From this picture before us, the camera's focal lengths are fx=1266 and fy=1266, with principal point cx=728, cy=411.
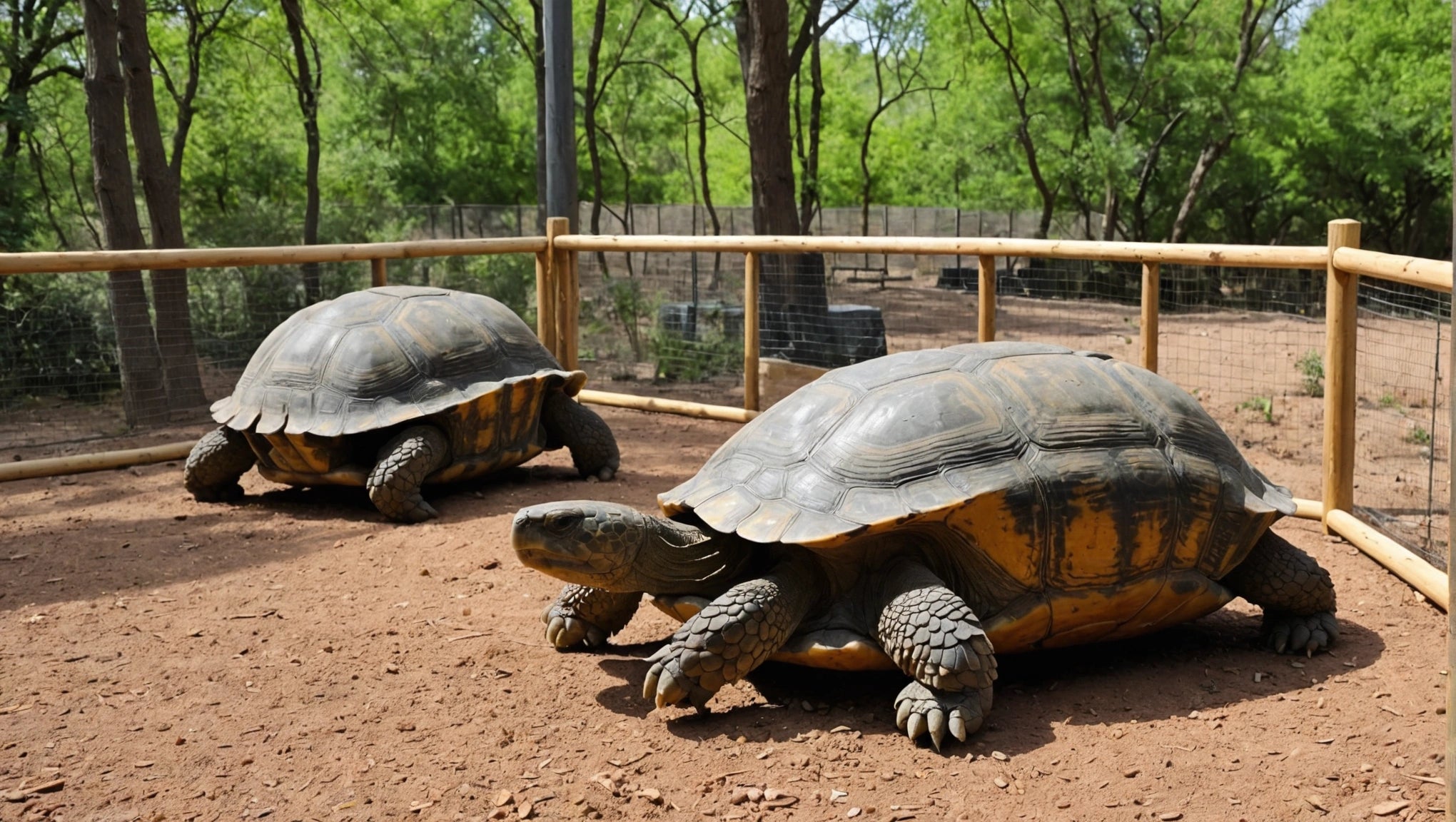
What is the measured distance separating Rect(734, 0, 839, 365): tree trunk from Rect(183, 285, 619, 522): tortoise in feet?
10.0

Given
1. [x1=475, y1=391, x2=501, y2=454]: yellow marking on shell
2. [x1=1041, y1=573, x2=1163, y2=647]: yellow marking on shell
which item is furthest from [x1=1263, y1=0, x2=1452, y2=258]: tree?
[x1=1041, y1=573, x2=1163, y2=647]: yellow marking on shell

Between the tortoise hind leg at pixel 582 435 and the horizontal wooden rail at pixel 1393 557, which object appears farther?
the tortoise hind leg at pixel 582 435

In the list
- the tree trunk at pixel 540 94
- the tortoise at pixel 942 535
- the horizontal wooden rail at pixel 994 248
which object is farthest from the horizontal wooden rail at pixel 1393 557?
the tree trunk at pixel 540 94

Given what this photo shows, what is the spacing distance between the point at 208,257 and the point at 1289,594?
6.76 metres

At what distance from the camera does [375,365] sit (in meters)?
7.02

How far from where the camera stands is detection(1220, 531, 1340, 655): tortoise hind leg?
4512 mm

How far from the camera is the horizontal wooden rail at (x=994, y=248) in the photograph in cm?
622

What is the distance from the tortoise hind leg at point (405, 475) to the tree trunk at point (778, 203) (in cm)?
395

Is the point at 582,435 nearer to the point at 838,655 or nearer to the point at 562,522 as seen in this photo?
the point at 562,522

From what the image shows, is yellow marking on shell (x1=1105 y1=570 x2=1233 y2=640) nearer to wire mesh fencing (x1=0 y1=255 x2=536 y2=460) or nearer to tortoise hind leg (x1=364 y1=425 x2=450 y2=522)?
tortoise hind leg (x1=364 y1=425 x2=450 y2=522)

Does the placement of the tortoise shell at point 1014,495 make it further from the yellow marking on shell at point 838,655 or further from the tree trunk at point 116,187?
the tree trunk at point 116,187

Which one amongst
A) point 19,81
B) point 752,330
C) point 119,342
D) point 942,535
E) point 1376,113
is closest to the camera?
point 942,535

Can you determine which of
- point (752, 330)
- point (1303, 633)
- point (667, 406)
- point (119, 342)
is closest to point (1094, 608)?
point (1303, 633)

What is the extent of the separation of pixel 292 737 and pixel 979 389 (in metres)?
2.51
